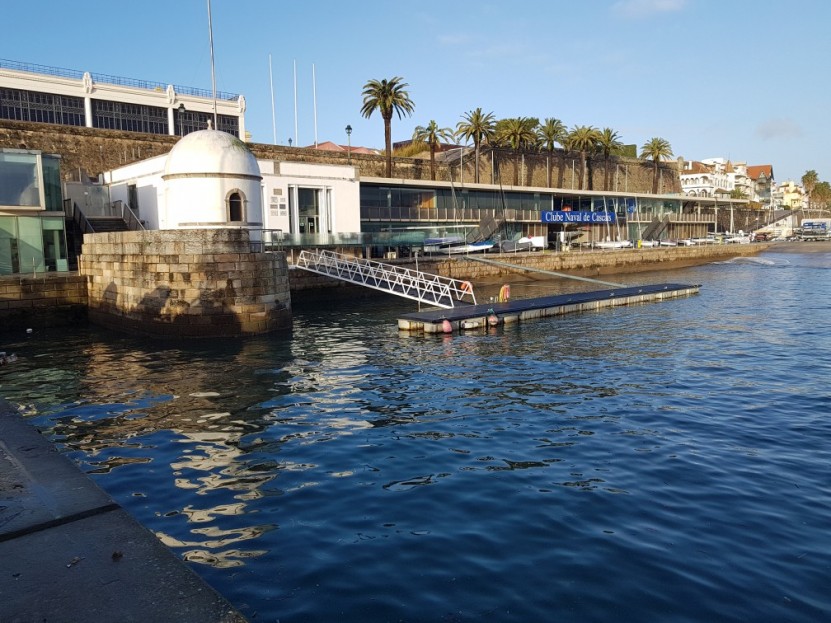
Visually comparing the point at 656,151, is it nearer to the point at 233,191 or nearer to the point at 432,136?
the point at 432,136

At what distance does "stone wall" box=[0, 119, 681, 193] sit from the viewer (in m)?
46.5

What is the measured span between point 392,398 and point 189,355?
33.0 feet

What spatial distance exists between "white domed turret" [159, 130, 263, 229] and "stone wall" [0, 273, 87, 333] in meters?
7.76

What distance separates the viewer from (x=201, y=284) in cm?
2577

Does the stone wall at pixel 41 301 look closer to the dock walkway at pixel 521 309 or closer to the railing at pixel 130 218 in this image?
the railing at pixel 130 218

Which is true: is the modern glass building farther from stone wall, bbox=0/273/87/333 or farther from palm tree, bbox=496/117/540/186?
palm tree, bbox=496/117/540/186

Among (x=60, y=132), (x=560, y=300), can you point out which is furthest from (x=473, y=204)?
(x=60, y=132)

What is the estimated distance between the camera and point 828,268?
65125mm

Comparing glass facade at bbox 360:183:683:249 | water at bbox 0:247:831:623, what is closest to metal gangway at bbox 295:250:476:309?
glass facade at bbox 360:183:683:249

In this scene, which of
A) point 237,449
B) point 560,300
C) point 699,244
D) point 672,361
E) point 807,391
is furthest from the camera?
point 699,244

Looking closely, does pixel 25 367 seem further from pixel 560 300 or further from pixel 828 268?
pixel 828 268

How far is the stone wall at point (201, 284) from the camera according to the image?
84.5ft

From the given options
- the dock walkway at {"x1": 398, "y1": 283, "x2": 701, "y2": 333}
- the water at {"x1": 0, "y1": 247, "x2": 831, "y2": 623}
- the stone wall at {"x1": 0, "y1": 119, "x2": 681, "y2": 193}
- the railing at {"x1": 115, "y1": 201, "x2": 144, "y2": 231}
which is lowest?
the water at {"x1": 0, "y1": 247, "x2": 831, "y2": 623}

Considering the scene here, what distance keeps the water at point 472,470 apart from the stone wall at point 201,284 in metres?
1.90
